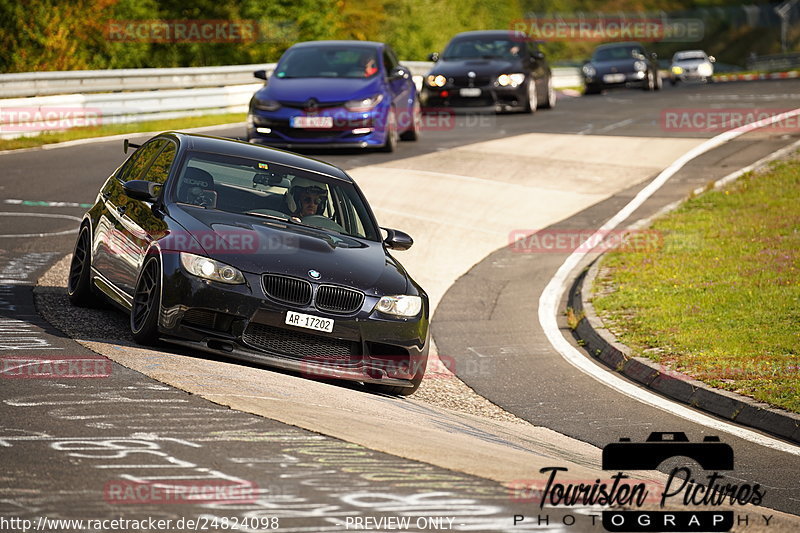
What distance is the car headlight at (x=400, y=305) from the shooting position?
349 inches

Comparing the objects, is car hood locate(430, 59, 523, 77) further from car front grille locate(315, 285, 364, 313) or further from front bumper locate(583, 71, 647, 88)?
car front grille locate(315, 285, 364, 313)

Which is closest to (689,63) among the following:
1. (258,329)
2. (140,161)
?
(140,161)

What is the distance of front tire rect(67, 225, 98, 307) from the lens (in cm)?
1020

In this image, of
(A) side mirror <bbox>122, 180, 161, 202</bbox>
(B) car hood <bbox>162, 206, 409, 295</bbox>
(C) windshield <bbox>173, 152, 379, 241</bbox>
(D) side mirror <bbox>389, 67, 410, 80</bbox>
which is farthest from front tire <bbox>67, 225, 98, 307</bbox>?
(D) side mirror <bbox>389, 67, 410, 80</bbox>

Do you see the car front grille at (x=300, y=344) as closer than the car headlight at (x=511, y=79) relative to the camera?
Yes

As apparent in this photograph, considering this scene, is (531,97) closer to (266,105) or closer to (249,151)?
(266,105)

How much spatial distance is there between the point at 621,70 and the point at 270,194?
30.1 meters

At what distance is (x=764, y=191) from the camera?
19422 millimetres

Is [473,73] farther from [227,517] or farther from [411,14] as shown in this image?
[411,14]

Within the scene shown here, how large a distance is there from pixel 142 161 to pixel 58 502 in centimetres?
587

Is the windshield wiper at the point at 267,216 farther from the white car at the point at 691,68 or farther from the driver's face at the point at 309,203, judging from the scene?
the white car at the point at 691,68

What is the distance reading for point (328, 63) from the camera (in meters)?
22.1

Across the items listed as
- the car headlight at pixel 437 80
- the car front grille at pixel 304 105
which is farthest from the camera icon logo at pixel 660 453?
the car headlight at pixel 437 80

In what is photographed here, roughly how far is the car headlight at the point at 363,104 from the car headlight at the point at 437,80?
666cm
